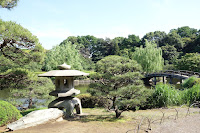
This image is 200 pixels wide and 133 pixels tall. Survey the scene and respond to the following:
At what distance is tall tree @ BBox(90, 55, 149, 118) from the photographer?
4.94 m

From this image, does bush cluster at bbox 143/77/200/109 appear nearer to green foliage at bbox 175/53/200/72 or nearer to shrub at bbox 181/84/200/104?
shrub at bbox 181/84/200/104

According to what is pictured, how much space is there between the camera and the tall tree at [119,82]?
4.94 meters

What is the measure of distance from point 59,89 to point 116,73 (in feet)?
7.07

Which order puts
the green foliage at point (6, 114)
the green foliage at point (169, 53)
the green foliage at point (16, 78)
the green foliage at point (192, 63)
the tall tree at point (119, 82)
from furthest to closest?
the green foliage at point (169, 53), the green foliage at point (192, 63), the green foliage at point (16, 78), the tall tree at point (119, 82), the green foliage at point (6, 114)

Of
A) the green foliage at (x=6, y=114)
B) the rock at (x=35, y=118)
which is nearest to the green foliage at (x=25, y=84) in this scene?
the green foliage at (x=6, y=114)

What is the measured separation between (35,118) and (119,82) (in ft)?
9.06

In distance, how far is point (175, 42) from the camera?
35094mm

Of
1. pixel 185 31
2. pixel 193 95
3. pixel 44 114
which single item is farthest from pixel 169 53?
pixel 44 114

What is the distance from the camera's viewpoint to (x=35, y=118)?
13.6 feet

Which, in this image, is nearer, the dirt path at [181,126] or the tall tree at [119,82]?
the dirt path at [181,126]

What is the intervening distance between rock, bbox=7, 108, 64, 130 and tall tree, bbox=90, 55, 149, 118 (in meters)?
1.42

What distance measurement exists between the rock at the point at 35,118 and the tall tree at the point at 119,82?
1.42 meters

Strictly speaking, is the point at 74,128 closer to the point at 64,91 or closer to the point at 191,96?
the point at 64,91

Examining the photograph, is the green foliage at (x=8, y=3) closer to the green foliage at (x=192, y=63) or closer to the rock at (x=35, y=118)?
the rock at (x=35, y=118)
